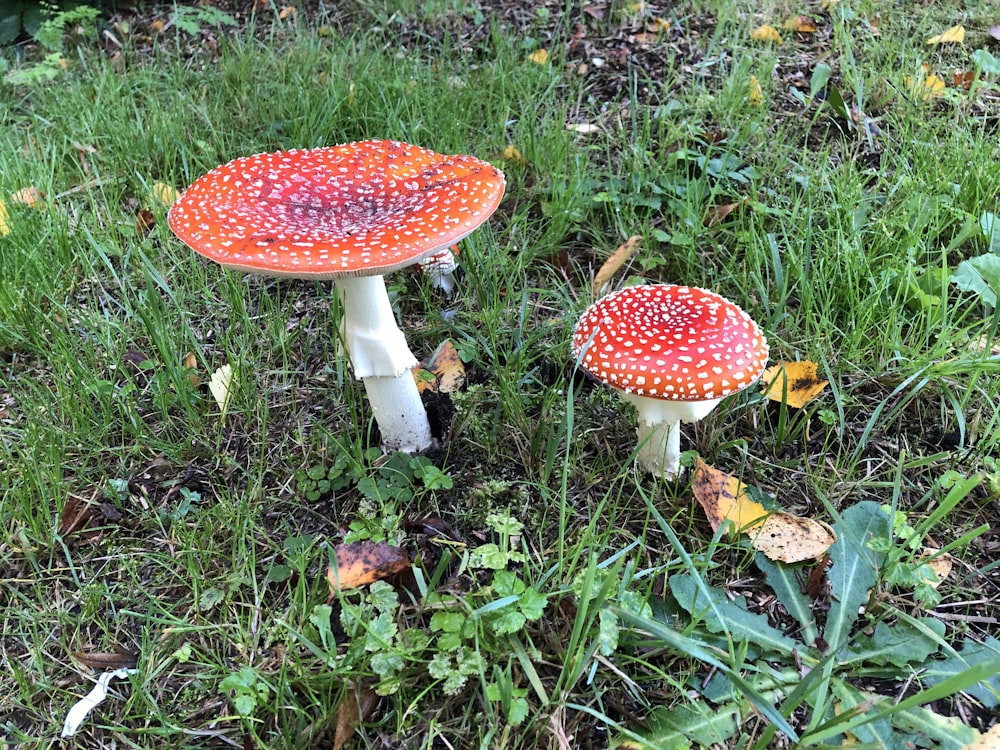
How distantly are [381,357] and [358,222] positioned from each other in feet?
1.59

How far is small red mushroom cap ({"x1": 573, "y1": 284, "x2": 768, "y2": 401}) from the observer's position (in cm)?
199

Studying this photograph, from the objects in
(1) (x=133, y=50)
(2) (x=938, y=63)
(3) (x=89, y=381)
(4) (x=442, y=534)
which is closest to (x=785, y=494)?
(4) (x=442, y=534)

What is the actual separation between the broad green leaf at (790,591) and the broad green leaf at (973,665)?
296 mm

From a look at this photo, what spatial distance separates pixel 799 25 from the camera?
4.32 metres

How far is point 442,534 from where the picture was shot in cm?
228

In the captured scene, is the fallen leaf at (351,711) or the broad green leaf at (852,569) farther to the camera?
the broad green leaf at (852,569)

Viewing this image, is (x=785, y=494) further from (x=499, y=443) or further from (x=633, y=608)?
(x=499, y=443)

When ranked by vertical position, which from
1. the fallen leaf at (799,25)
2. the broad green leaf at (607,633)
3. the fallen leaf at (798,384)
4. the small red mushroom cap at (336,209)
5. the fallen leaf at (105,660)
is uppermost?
the fallen leaf at (799,25)

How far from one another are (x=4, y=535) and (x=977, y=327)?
3.63m

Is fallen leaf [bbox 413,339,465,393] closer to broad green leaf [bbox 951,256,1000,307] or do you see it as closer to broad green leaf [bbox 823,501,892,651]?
broad green leaf [bbox 823,501,892,651]

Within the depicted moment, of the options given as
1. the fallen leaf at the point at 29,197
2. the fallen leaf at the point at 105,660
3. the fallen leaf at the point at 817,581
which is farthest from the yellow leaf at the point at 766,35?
the fallen leaf at the point at 105,660

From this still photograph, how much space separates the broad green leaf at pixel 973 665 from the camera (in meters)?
1.80

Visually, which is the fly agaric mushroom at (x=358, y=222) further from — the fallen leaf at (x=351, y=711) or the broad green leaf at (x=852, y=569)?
the broad green leaf at (x=852, y=569)

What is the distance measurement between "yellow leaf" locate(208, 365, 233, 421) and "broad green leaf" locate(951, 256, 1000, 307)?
9.31 feet
